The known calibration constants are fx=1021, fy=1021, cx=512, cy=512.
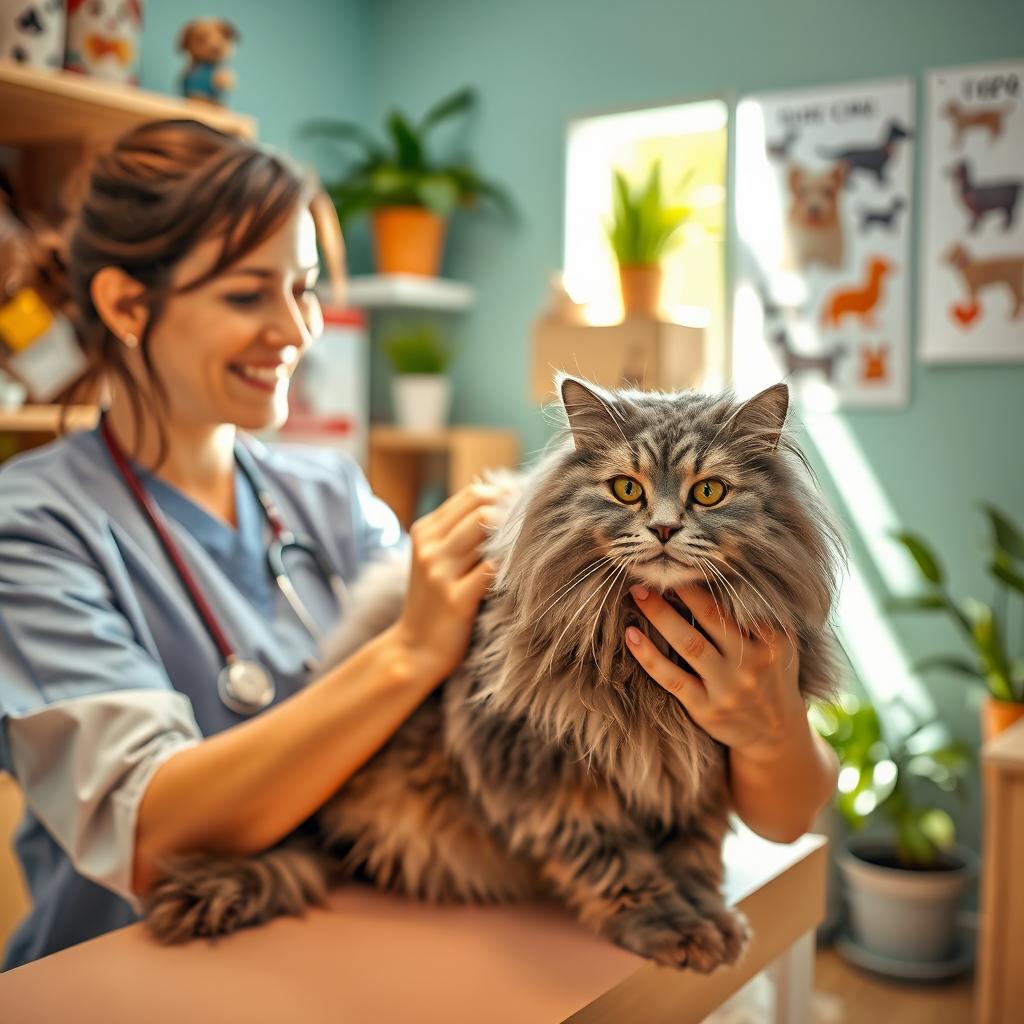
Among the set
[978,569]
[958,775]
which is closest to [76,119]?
[978,569]

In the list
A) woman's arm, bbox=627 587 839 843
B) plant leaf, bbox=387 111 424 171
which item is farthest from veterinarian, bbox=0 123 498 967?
plant leaf, bbox=387 111 424 171

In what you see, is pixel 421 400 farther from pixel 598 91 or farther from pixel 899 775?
pixel 899 775

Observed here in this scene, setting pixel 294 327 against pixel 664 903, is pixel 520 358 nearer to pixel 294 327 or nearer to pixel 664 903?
pixel 294 327

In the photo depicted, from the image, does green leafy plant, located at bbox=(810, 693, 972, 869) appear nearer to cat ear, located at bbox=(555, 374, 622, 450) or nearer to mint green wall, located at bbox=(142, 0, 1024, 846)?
mint green wall, located at bbox=(142, 0, 1024, 846)

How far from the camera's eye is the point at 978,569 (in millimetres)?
2955

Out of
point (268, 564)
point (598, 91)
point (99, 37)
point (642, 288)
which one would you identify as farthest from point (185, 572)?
point (598, 91)

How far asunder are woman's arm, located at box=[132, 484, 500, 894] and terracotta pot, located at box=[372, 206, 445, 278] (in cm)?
283

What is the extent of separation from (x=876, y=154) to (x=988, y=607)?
1.38m

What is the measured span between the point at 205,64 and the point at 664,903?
269 cm

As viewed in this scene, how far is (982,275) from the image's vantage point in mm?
2918

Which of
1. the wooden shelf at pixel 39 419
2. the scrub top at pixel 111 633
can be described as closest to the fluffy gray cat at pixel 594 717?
the scrub top at pixel 111 633

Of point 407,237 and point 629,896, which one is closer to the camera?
point 629,896

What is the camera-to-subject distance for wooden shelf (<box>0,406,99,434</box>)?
7.47 feet

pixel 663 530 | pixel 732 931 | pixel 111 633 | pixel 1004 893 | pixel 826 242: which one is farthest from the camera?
pixel 826 242
